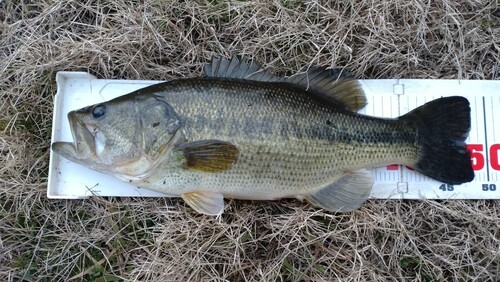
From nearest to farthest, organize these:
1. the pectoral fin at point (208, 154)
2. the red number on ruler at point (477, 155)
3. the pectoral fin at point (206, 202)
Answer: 1. the pectoral fin at point (208, 154)
2. the pectoral fin at point (206, 202)
3. the red number on ruler at point (477, 155)

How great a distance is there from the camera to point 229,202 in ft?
9.29

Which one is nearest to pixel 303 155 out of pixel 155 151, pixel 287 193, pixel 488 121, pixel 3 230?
pixel 287 193

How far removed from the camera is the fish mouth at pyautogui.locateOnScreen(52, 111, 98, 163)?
2.50 meters

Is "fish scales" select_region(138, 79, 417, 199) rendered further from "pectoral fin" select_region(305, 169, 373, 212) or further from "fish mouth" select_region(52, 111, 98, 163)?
"fish mouth" select_region(52, 111, 98, 163)

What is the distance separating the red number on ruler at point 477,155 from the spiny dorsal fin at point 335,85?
0.83 metres

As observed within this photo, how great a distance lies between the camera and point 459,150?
2.73m

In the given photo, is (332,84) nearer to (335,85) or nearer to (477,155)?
(335,85)

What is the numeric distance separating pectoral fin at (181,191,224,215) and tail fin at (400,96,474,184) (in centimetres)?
129

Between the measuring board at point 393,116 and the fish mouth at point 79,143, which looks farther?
the measuring board at point 393,116

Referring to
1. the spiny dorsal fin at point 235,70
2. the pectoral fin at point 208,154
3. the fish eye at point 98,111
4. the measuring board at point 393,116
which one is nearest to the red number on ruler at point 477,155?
the measuring board at point 393,116

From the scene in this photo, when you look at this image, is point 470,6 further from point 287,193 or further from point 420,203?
point 287,193

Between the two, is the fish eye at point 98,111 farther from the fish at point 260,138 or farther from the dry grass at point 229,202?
the dry grass at point 229,202

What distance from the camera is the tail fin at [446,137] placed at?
2732 mm

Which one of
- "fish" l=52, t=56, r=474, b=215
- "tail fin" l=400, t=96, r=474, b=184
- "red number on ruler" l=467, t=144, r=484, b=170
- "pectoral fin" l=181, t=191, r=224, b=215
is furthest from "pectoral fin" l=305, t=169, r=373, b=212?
"red number on ruler" l=467, t=144, r=484, b=170
